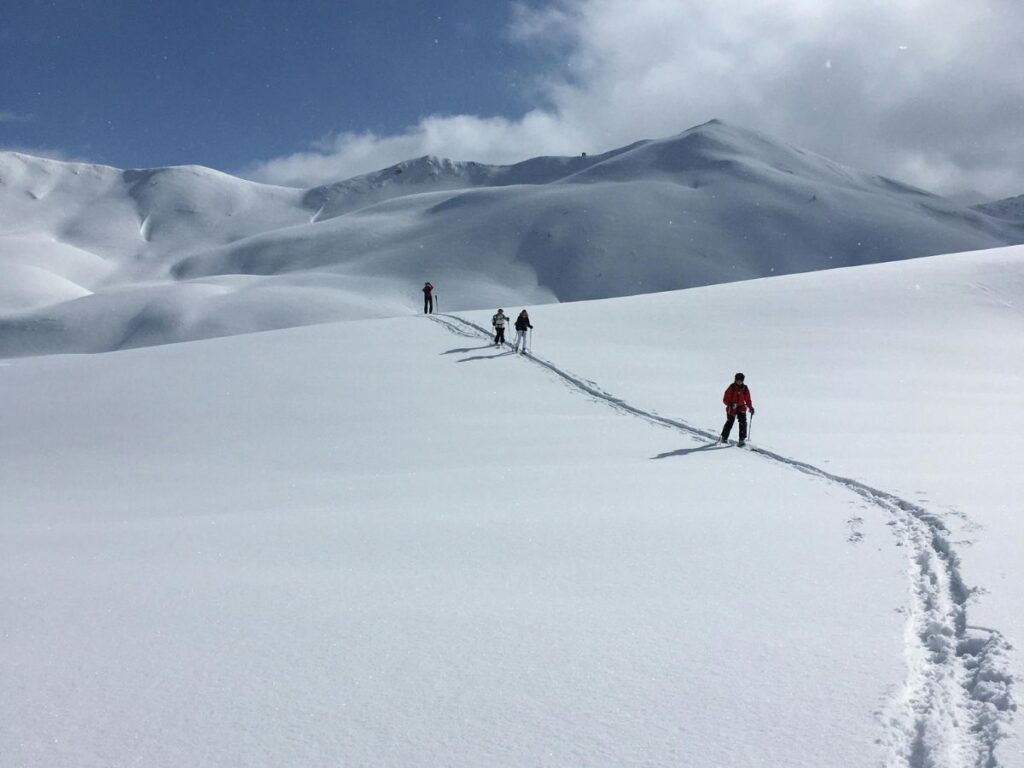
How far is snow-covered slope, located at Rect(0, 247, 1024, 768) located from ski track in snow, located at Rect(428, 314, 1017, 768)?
2 cm

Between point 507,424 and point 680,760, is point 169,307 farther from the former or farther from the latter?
point 680,760

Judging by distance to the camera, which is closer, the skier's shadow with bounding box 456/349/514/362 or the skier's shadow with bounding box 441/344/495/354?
the skier's shadow with bounding box 456/349/514/362

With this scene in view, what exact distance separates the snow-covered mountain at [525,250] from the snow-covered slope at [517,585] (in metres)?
64.1

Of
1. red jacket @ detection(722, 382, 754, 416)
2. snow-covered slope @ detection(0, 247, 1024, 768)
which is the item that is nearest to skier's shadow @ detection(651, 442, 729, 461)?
snow-covered slope @ detection(0, 247, 1024, 768)

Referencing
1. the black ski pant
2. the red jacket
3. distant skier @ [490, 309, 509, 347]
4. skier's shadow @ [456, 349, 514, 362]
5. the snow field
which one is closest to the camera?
the snow field

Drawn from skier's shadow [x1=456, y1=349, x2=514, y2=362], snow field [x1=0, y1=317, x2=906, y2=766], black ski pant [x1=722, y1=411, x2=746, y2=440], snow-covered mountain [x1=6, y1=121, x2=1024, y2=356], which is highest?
snow-covered mountain [x1=6, y1=121, x2=1024, y2=356]

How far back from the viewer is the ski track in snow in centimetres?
397

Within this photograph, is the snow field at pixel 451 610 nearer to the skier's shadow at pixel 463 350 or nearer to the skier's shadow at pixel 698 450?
the skier's shadow at pixel 698 450

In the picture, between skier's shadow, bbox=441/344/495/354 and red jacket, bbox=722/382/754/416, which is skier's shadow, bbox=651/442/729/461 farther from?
skier's shadow, bbox=441/344/495/354

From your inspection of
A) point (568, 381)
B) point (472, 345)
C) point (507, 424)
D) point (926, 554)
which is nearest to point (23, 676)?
point (926, 554)

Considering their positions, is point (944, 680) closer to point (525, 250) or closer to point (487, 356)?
point (487, 356)

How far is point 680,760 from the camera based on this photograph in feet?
12.8

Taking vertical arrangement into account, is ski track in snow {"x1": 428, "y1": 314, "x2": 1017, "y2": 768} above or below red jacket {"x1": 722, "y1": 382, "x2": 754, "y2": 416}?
below

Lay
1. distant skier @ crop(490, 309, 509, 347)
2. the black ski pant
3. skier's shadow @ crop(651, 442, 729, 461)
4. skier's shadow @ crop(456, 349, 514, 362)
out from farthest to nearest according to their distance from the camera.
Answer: distant skier @ crop(490, 309, 509, 347) < skier's shadow @ crop(456, 349, 514, 362) < the black ski pant < skier's shadow @ crop(651, 442, 729, 461)
